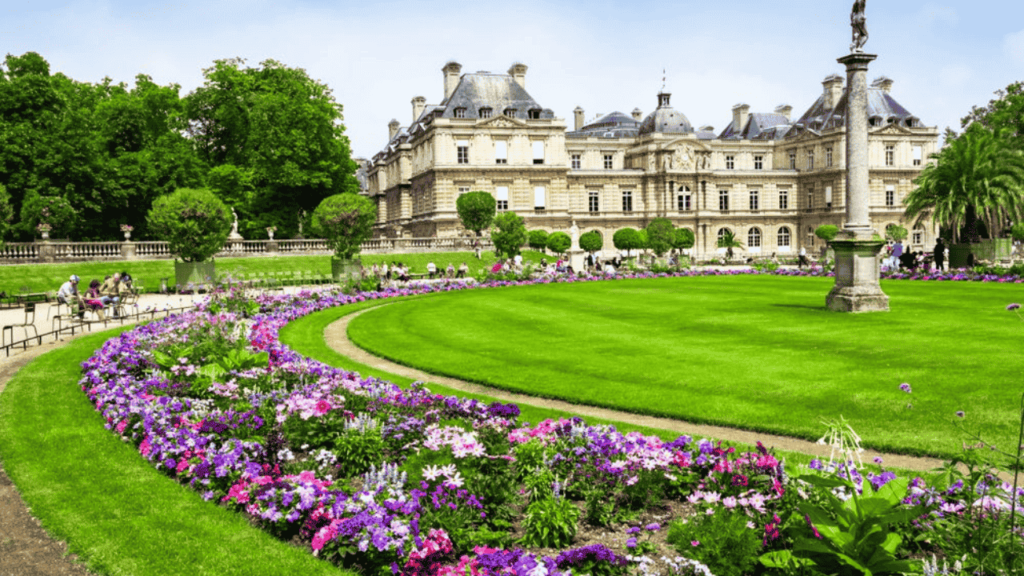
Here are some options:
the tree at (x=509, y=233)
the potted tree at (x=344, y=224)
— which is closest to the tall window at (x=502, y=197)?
the tree at (x=509, y=233)

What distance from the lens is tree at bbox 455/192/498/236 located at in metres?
54.4

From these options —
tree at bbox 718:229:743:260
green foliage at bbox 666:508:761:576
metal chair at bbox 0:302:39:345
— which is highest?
tree at bbox 718:229:743:260

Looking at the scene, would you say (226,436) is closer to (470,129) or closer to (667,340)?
(667,340)

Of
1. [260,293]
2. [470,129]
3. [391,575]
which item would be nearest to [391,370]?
[391,575]

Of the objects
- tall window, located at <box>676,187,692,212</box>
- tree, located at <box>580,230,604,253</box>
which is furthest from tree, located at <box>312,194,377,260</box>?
tall window, located at <box>676,187,692,212</box>

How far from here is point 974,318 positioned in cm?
1683

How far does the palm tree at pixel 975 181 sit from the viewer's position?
33844 millimetres

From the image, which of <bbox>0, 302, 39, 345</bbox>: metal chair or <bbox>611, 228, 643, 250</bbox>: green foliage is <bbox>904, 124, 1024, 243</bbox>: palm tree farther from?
<bbox>0, 302, 39, 345</bbox>: metal chair

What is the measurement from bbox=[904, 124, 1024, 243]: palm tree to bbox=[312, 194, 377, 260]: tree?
88.2ft

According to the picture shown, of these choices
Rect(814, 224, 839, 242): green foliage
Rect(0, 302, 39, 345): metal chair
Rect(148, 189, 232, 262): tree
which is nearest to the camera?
Rect(0, 302, 39, 345): metal chair

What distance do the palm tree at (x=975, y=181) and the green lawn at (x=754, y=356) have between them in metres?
12.8

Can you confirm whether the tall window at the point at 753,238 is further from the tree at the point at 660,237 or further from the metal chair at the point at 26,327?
the metal chair at the point at 26,327

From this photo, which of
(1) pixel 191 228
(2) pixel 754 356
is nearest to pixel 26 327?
(1) pixel 191 228

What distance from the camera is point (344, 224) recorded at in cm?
3500
